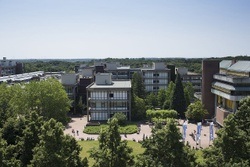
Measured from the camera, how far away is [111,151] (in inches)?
1033

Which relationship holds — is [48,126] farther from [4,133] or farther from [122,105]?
[122,105]

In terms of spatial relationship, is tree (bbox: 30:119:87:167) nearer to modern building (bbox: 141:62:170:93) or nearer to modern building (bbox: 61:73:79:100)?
modern building (bbox: 61:73:79:100)

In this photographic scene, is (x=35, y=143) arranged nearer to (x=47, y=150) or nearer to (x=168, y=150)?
(x=47, y=150)

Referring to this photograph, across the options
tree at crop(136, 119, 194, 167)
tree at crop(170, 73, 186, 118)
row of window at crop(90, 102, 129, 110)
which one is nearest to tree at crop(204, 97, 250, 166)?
tree at crop(136, 119, 194, 167)

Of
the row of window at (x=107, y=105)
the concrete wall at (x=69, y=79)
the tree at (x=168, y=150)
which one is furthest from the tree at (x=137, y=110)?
the tree at (x=168, y=150)

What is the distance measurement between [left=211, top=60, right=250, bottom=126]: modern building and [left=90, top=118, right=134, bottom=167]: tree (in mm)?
42294

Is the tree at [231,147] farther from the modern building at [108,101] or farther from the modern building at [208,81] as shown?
the modern building at [208,81]

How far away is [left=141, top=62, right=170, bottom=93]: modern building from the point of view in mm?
106250

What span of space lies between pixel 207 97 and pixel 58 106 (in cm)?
3872

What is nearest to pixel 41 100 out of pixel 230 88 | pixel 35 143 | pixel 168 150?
pixel 35 143

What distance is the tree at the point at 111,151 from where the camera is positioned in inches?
1015

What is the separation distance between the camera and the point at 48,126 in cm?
2636

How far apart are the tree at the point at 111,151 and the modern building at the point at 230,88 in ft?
139

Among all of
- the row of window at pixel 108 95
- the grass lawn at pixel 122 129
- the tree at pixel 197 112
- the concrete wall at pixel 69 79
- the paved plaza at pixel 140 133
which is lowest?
the paved plaza at pixel 140 133
